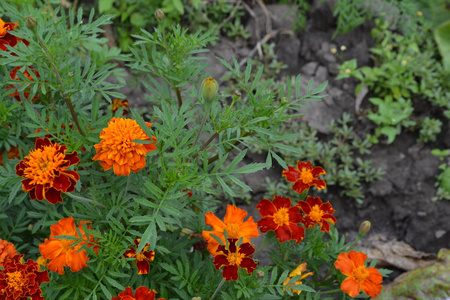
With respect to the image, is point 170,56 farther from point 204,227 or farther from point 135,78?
point 135,78

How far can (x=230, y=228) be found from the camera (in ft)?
4.25

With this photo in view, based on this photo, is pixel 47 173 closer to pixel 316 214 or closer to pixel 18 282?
pixel 18 282

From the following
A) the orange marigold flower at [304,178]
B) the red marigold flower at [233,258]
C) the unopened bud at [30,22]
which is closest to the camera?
the unopened bud at [30,22]

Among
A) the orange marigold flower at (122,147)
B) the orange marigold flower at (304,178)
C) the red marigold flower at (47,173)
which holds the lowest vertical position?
the orange marigold flower at (304,178)

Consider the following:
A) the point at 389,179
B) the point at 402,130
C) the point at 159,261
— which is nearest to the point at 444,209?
the point at 389,179

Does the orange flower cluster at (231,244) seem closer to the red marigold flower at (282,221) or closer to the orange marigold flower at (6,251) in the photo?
the red marigold flower at (282,221)

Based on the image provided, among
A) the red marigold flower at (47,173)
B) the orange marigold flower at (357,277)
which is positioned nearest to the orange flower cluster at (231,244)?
the orange marigold flower at (357,277)

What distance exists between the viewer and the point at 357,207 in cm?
237

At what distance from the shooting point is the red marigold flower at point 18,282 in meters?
1.11

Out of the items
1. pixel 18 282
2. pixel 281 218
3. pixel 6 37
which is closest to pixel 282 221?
pixel 281 218

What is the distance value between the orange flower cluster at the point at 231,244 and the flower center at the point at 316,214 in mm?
183

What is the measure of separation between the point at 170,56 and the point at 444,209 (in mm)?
1735

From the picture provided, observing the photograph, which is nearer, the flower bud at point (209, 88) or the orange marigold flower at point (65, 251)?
the flower bud at point (209, 88)

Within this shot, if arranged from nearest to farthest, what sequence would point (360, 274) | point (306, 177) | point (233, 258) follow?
point (233, 258)
point (360, 274)
point (306, 177)
